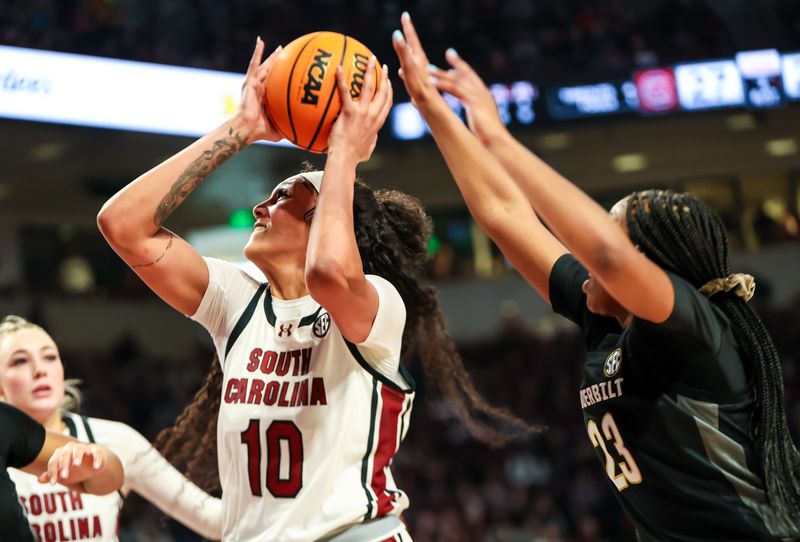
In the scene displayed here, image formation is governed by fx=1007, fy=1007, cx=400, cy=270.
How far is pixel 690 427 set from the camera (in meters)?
2.12

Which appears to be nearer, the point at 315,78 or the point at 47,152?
the point at 315,78

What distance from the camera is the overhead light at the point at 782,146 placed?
1323 cm

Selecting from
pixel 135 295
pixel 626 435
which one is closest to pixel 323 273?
pixel 626 435

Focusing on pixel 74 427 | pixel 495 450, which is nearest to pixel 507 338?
pixel 495 450

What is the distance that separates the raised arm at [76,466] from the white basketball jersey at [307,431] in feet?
1.39

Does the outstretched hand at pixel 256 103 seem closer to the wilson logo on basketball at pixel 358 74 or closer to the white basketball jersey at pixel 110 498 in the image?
the wilson logo on basketball at pixel 358 74

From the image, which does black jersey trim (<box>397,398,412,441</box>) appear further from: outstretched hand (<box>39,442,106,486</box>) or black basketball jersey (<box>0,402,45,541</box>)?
black basketball jersey (<box>0,402,45,541</box>)

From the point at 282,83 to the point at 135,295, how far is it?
1167 cm

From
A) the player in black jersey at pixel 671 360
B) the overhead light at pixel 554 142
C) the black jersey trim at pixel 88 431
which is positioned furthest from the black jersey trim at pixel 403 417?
the overhead light at pixel 554 142

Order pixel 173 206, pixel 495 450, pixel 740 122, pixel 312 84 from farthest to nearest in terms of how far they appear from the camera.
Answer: pixel 740 122 < pixel 495 450 < pixel 173 206 < pixel 312 84

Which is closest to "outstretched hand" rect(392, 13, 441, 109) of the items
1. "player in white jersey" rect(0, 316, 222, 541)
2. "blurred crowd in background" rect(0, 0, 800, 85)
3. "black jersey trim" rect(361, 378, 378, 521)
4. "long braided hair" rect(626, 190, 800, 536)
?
"long braided hair" rect(626, 190, 800, 536)

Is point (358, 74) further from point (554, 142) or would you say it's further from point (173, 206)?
point (554, 142)

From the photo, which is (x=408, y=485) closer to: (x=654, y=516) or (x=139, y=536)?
(x=139, y=536)

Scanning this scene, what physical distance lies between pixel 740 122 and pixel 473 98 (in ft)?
37.1
